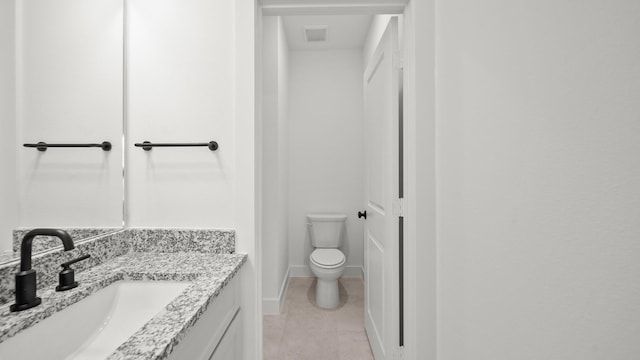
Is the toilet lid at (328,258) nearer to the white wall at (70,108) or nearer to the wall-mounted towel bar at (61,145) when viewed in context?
the white wall at (70,108)

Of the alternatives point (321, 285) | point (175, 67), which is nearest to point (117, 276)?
→ point (175, 67)

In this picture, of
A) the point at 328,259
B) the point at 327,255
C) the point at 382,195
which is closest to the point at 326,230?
the point at 327,255

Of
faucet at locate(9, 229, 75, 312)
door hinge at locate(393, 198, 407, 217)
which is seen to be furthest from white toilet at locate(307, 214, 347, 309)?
faucet at locate(9, 229, 75, 312)

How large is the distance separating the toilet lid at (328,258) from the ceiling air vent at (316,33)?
224 centimetres

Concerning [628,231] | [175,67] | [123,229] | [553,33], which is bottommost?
[123,229]

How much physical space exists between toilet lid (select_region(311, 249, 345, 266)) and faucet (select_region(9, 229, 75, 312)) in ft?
6.64

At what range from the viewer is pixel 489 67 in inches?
35.4

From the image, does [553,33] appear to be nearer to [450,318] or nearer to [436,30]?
[436,30]

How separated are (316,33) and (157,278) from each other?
9.20 feet

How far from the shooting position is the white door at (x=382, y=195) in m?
1.51

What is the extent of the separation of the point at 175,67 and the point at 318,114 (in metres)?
2.26

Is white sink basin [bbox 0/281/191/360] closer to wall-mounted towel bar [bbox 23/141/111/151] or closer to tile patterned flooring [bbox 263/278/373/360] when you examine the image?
wall-mounted towel bar [bbox 23/141/111/151]

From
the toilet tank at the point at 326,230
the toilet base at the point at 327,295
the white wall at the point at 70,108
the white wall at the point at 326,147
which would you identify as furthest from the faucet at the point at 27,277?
the white wall at the point at 326,147

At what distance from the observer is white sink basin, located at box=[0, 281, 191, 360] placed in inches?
28.5
